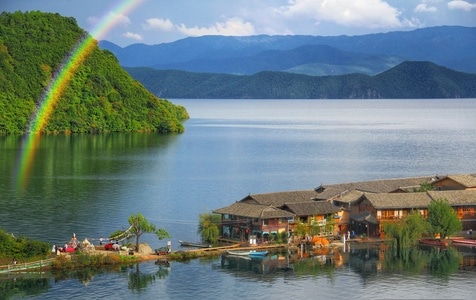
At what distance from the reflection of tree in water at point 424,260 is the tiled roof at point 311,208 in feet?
16.1

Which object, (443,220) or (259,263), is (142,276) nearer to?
(259,263)

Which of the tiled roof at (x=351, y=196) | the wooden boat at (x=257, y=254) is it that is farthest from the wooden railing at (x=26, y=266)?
the tiled roof at (x=351, y=196)

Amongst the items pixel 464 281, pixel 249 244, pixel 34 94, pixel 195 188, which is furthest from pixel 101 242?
pixel 34 94

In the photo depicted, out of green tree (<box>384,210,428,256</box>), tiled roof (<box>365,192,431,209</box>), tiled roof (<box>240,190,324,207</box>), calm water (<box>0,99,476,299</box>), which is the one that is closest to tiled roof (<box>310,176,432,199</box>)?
tiled roof (<box>240,190,324,207</box>)

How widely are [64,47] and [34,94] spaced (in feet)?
46.5

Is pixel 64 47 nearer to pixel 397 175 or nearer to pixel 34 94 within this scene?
pixel 34 94

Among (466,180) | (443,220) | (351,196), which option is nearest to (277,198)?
(351,196)

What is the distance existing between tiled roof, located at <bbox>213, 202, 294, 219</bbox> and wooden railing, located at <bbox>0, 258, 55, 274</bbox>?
38.0ft

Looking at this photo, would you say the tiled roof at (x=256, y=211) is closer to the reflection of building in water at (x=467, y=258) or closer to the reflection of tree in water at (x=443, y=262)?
the reflection of tree in water at (x=443, y=262)

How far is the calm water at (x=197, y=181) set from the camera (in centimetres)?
4019

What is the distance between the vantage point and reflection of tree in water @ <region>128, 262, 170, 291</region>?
4014cm

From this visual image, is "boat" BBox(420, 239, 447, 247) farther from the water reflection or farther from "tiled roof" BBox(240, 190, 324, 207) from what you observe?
"tiled roof" BBox(240, 190, 324, 207)

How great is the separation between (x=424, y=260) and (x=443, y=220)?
14.7ft

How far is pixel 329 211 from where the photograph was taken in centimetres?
5175
